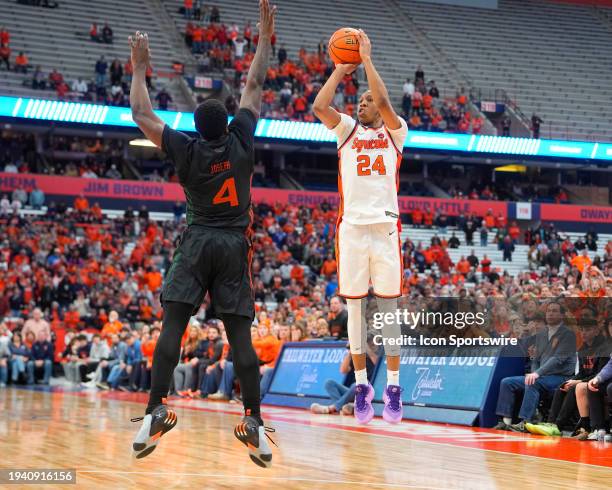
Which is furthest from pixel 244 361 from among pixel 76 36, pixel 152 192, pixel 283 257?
pixel 76 36

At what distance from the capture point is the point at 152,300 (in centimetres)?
2512

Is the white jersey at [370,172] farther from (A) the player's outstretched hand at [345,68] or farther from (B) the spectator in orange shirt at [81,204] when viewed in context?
(B) the spectator in orange shirt at [81,204]

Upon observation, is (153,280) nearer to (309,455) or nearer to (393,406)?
(309,455)

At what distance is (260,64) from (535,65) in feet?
142

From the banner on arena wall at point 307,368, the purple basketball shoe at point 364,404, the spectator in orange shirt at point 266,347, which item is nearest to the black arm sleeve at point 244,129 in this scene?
the purple basketball shoe at point 364,404

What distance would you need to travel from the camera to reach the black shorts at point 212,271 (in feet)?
19.9

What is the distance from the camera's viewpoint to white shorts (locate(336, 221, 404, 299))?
7898 mm

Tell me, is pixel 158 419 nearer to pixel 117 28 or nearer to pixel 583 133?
pixel 117 28

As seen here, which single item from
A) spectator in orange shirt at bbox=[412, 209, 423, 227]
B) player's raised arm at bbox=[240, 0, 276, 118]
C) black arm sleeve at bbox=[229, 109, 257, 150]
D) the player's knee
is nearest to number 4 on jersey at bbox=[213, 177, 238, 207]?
black arm sleeve at bbox=[229, 109, 257, 150]

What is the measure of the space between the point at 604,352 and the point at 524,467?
2.99 m

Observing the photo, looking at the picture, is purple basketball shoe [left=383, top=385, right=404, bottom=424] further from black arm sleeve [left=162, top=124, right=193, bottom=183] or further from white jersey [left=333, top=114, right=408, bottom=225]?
black arm sleeve [left=162, top=124, right=193, bottom=183]

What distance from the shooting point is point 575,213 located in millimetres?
41625

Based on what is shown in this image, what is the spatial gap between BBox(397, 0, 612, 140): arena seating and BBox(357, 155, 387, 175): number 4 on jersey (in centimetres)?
3719

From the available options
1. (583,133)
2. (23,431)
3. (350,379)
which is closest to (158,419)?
(23,431)
